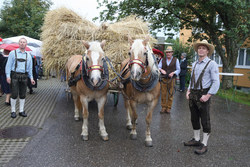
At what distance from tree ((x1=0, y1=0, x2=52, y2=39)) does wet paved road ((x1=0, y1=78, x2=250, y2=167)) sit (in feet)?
57.1

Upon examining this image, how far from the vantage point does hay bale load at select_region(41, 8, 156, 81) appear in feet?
18.2

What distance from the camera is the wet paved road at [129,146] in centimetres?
335

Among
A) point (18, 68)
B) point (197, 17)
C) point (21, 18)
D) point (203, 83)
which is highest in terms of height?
point (21, 18)

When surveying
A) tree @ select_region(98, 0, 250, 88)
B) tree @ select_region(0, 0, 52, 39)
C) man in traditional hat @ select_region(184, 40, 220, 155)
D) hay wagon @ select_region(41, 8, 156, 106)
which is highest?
tree @ select_region(0, 0, 52, 39)

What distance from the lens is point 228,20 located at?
11.1 m

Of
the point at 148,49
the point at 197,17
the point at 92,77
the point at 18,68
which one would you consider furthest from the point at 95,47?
the point at 197,17

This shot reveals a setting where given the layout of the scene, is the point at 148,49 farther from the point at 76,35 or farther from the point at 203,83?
the point at 76,35

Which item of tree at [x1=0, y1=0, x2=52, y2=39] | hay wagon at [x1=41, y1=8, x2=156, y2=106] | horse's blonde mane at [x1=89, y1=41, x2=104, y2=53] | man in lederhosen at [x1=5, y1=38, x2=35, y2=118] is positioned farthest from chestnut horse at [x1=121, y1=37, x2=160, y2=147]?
tree at [x1=0, y1=0, x2=52, y2=39]

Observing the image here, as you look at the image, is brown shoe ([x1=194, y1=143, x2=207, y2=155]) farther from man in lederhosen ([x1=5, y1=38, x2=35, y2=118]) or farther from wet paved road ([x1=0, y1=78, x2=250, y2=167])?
man in lederhosen ([x1=5, y1=38, x2=35, y2=118])

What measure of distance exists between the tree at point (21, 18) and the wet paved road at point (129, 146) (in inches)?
685

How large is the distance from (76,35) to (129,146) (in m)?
3.44

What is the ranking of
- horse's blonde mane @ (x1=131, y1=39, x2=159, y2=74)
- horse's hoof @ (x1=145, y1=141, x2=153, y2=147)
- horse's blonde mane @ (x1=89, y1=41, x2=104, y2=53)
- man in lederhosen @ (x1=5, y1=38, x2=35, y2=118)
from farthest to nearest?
man in lederhosen @ (x1=5, y1=38, x2=35, y2=118), horse's hoof @ (x1=145, y1=141, x2=153, y2=147), horse's blonde mane @ (x1=89, y1=41, x2=104, y2=53), horse's blonde mane @ (x1=131, y1=39, x2=159, y2=74)

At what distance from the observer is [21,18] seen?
2222cm

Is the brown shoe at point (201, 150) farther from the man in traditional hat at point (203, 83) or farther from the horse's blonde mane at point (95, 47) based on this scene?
the horse's blonde mane at point (95, 47)
